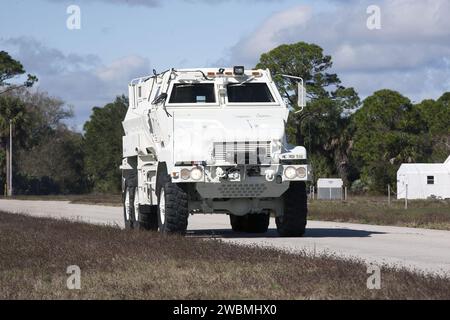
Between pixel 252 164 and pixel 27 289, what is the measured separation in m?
9.25

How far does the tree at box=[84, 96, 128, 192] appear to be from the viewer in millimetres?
96688

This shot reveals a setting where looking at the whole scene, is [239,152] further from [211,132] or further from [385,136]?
[385,136]

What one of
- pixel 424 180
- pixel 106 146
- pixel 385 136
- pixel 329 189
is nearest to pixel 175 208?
pixel 329 189

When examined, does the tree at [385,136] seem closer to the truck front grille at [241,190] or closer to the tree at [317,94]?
the tree at [317,94]

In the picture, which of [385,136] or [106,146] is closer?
[385,136]

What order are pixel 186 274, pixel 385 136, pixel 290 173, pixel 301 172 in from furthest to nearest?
pixel 385 136 → pixel 301 172 → pixel 290 173 → pixel 186 274

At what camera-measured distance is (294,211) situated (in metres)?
21.5

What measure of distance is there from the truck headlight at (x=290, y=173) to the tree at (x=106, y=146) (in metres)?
73.4

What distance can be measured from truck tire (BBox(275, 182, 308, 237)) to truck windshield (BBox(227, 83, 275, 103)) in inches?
77.6

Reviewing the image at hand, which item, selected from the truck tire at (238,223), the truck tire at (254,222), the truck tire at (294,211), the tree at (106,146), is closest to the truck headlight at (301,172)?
the truck tire at (294,211)

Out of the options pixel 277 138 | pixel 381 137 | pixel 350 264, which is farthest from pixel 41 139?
pixel 350 264

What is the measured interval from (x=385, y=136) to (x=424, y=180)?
5.56 meters

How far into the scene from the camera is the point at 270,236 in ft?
74.7
